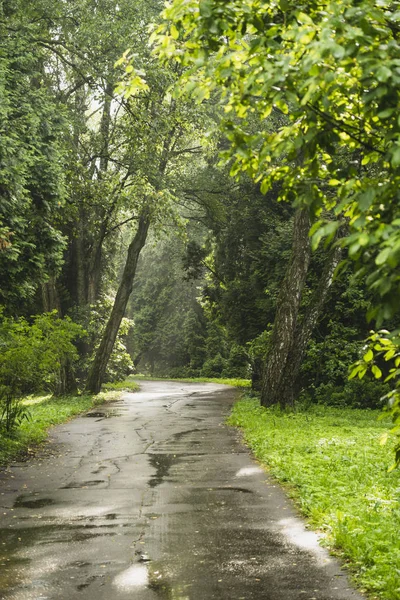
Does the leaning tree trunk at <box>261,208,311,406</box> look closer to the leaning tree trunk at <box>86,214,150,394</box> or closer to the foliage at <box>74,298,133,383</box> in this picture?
the leaning tree trunk at <box>86,214,150,394</box>

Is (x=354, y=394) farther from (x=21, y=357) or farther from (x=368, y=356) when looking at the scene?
(x=368, y=356)

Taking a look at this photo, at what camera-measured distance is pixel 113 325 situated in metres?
28.2

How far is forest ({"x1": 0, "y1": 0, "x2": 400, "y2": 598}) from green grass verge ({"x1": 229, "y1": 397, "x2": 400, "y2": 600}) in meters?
0.85

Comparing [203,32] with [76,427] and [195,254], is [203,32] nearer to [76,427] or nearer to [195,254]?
[76,427]

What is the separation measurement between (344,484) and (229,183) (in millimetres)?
22651

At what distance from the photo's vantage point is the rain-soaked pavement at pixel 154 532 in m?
5.47

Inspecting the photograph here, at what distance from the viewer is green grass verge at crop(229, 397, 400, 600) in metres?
5.80

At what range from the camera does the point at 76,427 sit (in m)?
17.5

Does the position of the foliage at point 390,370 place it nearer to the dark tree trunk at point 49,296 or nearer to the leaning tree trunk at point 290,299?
the leaning tree trunk at point 290,299

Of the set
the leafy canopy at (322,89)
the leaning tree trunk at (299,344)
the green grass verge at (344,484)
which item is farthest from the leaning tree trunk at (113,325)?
the leafy canopy at (322,89)

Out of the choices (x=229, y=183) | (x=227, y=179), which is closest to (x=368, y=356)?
(x=227, y=179)

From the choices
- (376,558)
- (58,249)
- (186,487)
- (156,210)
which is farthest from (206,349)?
(376,558)

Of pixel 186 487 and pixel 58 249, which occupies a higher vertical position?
pixel 58 249

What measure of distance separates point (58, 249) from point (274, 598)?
1148 cm
